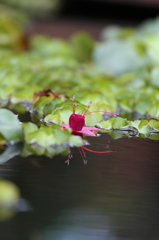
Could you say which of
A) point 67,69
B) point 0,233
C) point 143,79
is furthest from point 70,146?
point 67,69

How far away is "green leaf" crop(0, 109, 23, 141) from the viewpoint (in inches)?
28.5

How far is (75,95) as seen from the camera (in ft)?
3.74

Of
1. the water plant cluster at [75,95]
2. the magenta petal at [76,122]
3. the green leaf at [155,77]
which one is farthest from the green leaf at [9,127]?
the green leaf at [155,77]

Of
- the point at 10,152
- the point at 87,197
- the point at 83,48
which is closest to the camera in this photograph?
the point at 87,197

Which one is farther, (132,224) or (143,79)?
(143,79)

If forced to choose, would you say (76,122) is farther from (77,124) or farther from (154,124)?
(154,124)

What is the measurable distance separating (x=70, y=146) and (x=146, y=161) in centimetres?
14

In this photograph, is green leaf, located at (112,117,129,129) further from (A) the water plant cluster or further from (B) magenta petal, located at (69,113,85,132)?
(B) magenta petal, located at (69,113,85,132)

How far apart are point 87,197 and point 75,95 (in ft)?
2.04

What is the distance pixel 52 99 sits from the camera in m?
1.05

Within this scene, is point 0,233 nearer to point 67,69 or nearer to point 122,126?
point 122,126

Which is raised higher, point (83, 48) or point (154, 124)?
point (83, 48)

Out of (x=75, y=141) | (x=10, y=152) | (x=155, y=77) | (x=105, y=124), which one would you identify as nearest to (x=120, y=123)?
(x=105, y=124)

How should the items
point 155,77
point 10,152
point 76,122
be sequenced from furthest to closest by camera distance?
point 155,77
point 76,122
point 10,152
